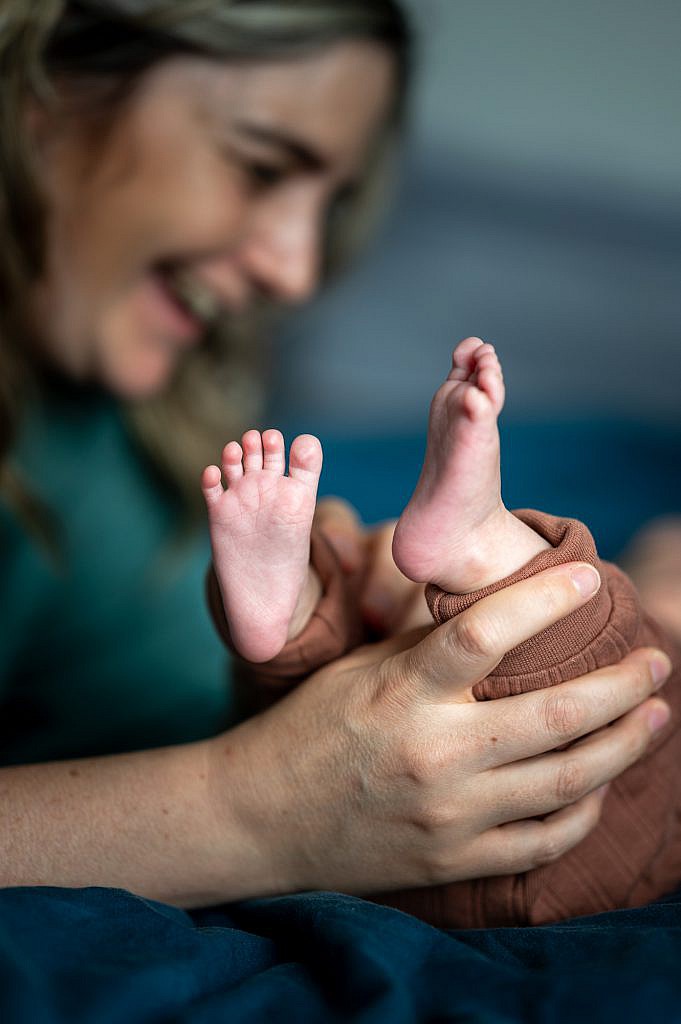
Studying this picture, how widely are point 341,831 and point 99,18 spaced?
3.30 ft

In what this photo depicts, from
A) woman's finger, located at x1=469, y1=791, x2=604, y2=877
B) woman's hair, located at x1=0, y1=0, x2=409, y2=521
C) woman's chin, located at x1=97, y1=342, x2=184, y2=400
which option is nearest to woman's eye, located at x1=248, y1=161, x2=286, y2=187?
woman's hair, located at x1=0, y1=0, x2=409, y2=521

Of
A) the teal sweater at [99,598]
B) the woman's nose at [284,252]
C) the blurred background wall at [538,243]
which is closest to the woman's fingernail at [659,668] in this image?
the teal sweater at [99,598]

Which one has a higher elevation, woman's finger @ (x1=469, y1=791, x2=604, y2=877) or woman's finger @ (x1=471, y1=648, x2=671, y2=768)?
woman's finger @ (x1=471, y1=648, x2=671, y2=768)

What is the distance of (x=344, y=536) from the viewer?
0.88 m

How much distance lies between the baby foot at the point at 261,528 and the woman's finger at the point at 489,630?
0.32 ft

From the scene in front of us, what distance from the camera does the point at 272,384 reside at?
2.11 meters

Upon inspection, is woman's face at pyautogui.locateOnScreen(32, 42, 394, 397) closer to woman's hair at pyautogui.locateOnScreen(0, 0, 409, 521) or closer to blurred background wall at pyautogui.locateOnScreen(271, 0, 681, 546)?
woman's hair at pyautogui.locateOnScreen(0, 0, 409, 521)

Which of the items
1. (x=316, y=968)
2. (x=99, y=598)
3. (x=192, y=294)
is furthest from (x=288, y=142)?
(x=316, y=968)

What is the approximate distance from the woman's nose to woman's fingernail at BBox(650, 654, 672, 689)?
2.61ft

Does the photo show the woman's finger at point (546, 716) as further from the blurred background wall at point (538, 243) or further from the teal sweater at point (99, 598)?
the blurred background wall at point (538, 243)

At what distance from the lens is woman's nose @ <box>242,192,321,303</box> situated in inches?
49.7

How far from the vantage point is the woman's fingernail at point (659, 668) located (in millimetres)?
686

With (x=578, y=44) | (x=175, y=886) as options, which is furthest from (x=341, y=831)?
(x=578, y=44)

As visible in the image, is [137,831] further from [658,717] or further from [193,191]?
[193,191]
